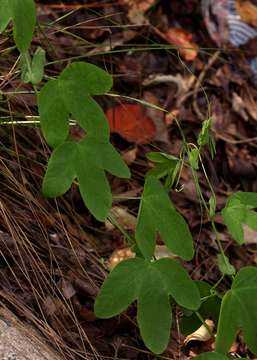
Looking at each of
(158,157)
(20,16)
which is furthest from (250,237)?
(20,16)

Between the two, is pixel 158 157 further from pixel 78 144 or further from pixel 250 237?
pixel 250 237

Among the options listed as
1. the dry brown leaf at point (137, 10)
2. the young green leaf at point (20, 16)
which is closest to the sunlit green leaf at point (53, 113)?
the young green leaf at point (20, 16)

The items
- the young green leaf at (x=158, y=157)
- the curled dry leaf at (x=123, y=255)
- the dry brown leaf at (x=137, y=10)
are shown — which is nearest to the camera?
the young green leaf at (x=158, y=157)

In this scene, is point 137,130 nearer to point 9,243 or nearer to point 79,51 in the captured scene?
point 79,51

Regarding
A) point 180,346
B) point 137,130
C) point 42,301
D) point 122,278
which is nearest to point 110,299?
point 122,278

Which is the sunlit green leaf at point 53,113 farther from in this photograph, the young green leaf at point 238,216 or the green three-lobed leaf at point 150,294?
the young green leaf at point 238,216

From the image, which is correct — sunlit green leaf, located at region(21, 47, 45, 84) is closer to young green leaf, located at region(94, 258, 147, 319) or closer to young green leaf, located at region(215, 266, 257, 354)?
young green leaf, located at region(94, 258, 147, 319)

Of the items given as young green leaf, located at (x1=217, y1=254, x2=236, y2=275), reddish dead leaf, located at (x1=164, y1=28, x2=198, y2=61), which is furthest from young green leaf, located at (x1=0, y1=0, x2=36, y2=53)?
reddish dead leaf, located at (x1=164, y1=28, x2=198, y2=61)
